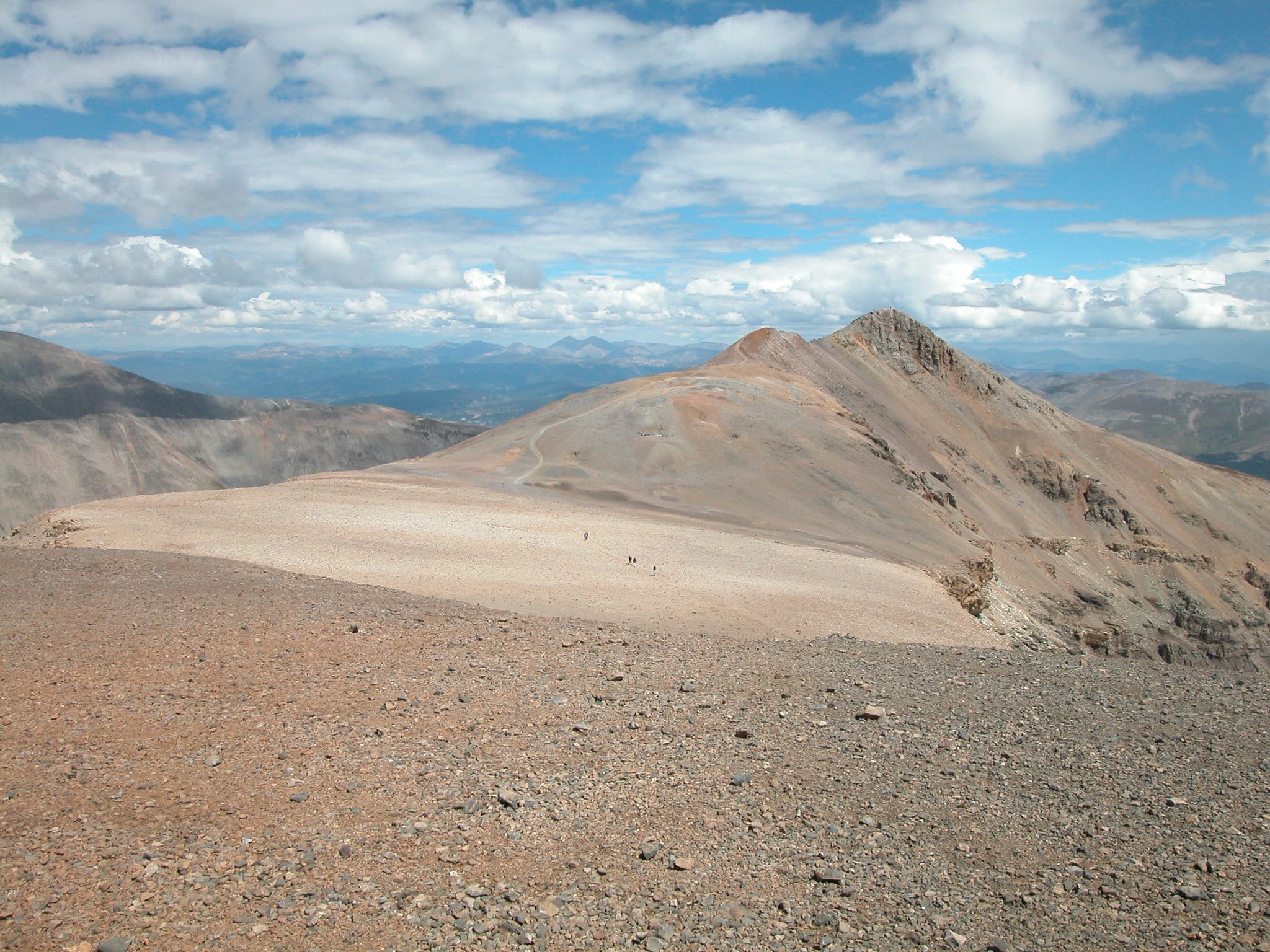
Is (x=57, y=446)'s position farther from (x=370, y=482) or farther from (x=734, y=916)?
(x=734, y=916)

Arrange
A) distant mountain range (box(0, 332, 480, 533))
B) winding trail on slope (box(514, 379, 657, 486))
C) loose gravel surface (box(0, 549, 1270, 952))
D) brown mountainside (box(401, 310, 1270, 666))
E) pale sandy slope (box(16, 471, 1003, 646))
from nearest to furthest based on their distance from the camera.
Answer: loose gravel surface (box(0, 549, 1270, 952))
pale sandy slope (box(16, 471, 1003, 646))
brown mountainside (box(401, 310, 1270, 666))
winding trail on slope (box(514, 379, 657, 486))
distant mountain range (box(0, 332, 480, 533))

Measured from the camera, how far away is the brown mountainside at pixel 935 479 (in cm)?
3847

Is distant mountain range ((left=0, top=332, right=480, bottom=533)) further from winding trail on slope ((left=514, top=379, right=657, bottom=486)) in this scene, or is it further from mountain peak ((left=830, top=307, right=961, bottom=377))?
mountain peak ((left=830, top=307, right=961, bottom=377))

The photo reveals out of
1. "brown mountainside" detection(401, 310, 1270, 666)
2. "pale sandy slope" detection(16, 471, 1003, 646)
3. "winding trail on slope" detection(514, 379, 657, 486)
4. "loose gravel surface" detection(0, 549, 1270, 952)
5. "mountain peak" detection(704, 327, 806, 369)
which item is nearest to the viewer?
"loose gravel surface" detection(0, 549, 1270, 952)

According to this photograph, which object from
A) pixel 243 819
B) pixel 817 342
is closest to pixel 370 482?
pixel 243 819

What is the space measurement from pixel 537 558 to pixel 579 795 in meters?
13.9

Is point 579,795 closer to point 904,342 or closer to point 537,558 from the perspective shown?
point 537,558

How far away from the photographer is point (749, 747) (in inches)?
376

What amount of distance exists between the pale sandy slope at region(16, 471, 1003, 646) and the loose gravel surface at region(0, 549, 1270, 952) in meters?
5.03

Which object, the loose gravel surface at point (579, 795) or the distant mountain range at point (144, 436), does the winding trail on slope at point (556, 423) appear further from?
the distant mountain range at point (144, 436)

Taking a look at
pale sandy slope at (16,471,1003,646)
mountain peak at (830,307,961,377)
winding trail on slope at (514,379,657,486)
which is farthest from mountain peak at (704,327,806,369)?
pale sandy slope at (16,471,1003,646)

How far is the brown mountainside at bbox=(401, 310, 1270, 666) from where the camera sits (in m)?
38.5

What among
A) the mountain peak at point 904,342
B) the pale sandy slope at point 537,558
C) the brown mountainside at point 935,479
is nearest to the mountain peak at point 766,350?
the brown mountainside at point 935,479

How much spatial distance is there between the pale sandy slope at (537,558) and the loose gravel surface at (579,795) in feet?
16.5
